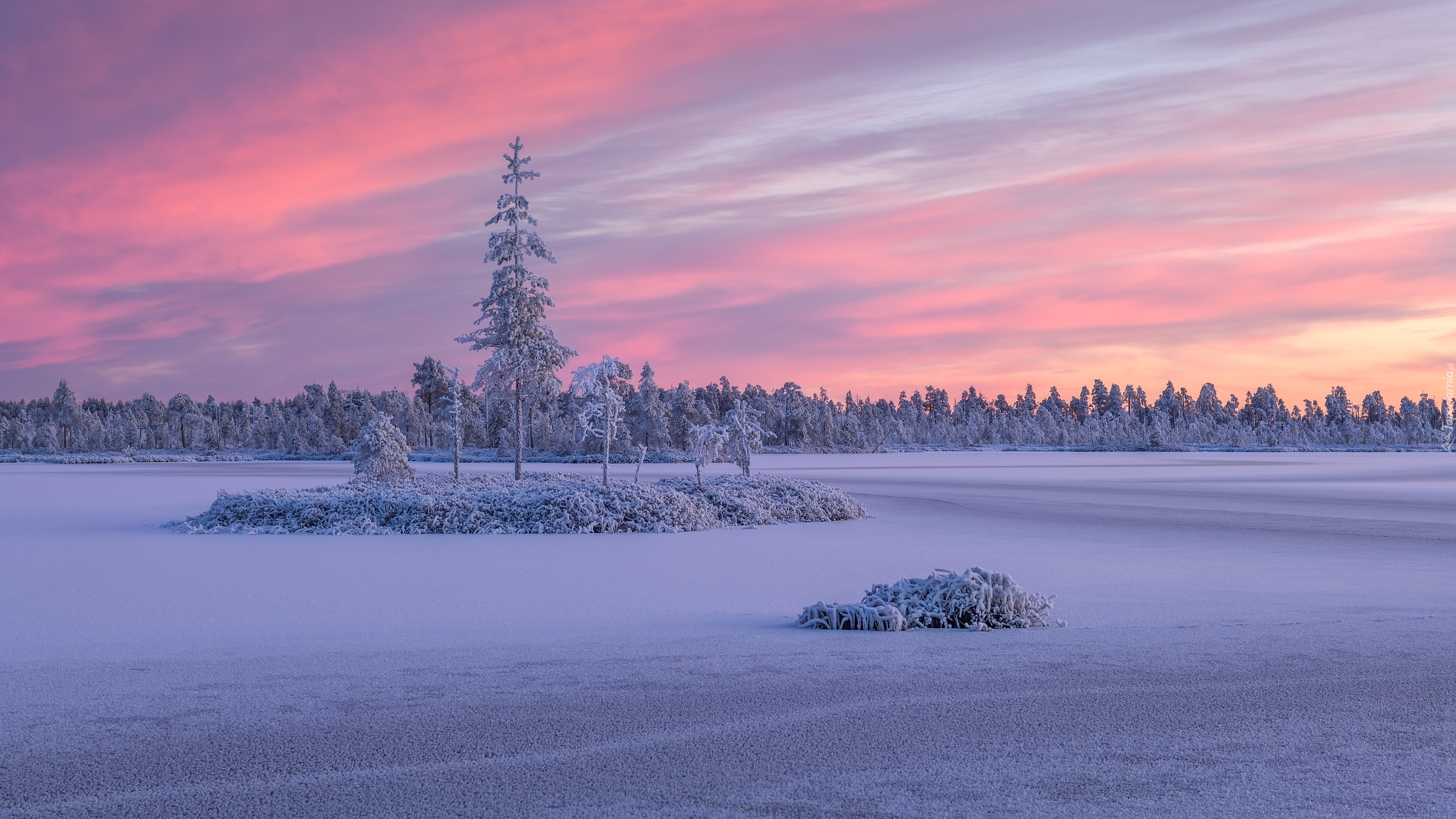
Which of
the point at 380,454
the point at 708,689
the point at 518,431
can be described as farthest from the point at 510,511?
the point at 518,431

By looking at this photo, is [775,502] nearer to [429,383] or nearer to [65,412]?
[429,383]

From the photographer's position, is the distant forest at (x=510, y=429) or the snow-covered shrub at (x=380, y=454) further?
the distant forest at (x=510, y=429)

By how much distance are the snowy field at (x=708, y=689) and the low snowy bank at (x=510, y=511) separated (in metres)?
4.73

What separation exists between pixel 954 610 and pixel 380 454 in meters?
25.0

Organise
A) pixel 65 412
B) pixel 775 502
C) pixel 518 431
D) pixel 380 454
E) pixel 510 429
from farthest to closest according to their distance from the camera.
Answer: pixel 65 412 → pixel 510 429 → pixel 518 431 → pixel 380 454 → pixel 775 502

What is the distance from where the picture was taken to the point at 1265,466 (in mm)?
60438

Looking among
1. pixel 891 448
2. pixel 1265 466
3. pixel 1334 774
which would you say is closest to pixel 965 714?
pixel 1334 774

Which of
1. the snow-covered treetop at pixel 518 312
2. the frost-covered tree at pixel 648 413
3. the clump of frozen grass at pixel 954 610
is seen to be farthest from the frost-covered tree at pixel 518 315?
the frost-covered tree at pixel 648 413

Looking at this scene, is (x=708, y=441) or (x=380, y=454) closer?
(x=708, y=441)

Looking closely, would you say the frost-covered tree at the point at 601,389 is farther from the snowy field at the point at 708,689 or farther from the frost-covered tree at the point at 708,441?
the snowy field at the point at 708,689

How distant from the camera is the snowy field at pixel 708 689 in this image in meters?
4.98

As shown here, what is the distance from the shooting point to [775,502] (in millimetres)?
24609

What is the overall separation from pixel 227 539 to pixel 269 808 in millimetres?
16295

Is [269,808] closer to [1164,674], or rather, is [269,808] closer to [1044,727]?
[1044,727]
